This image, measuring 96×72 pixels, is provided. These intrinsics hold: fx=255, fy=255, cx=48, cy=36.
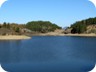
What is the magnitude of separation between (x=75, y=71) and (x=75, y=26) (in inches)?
1276

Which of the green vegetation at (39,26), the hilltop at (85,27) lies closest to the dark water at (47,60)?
the hilltop at (85,27)

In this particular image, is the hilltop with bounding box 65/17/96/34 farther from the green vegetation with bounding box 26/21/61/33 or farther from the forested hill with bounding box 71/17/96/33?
the green vegetation with bounding box 26/21/61/33

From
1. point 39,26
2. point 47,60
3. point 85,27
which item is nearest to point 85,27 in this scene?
point 85,27

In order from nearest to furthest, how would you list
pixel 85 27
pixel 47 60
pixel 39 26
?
pixel 47 60, pixel 85 27, pixel 39 26

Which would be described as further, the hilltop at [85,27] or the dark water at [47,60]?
the hilltop at [85,27]

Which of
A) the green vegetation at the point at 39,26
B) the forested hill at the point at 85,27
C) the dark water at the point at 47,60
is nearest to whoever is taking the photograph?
the dark water at the point at 47,60

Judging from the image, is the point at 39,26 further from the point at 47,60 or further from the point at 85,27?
the point at 47,60

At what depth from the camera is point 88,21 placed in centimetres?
3953

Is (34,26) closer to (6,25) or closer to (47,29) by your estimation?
Answer: (47,29)

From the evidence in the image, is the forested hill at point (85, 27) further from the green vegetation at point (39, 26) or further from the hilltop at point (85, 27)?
the green vegetation at point (39, 26)

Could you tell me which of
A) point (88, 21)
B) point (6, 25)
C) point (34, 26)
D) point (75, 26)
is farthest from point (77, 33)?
point (6, 25)

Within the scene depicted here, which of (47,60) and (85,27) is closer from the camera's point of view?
(47,60)

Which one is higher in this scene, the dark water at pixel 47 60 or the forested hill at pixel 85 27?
the forested hill at pixel 85 27

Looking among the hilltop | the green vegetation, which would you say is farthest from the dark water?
the green vegetation
